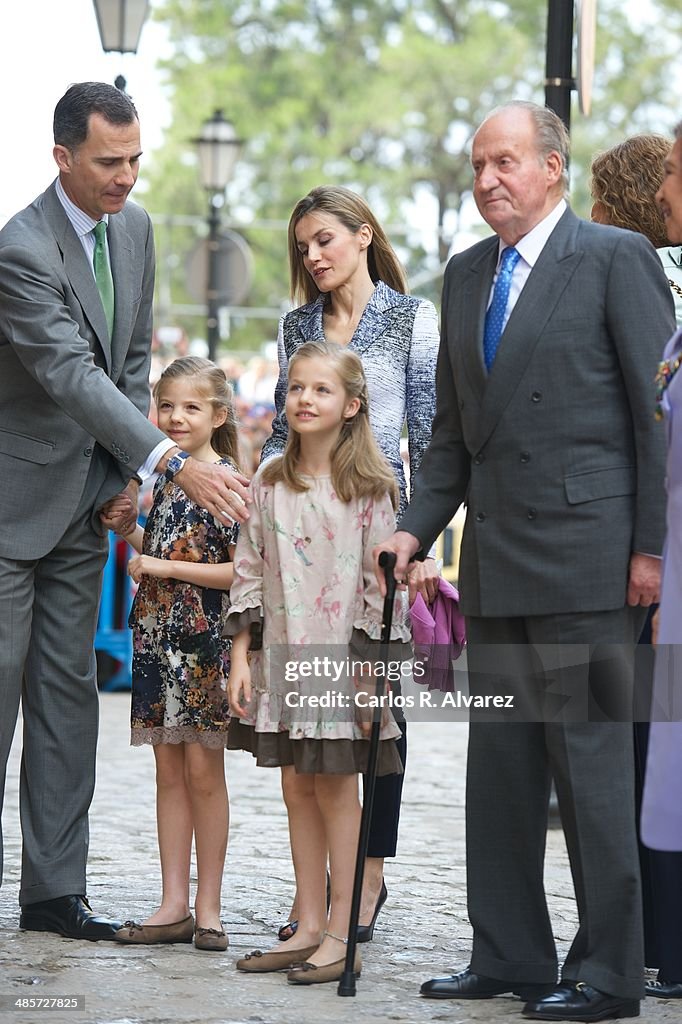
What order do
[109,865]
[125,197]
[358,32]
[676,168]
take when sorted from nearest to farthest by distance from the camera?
[676,168] < [125,197] < [109,865] < [358,32]

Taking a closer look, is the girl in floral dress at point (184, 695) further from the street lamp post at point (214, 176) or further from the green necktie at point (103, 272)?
the street lamp post at point (214, 176)

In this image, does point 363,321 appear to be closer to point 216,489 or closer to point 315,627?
point 216,489

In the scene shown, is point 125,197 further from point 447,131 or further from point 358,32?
point 358,32

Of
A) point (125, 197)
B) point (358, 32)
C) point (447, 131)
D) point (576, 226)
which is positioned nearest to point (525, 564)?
point (576, 226)

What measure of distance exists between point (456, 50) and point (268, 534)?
3666cm

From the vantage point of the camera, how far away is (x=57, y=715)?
5.13m

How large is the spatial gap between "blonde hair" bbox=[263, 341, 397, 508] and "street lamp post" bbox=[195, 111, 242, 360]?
1231 centimetres

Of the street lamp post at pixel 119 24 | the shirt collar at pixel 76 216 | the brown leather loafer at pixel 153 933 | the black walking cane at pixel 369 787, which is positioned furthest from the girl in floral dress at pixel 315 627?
the street lamp post at pixel 119 24

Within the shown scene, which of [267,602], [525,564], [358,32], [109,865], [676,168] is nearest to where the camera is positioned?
[676,168]

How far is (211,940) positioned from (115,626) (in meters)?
7.43

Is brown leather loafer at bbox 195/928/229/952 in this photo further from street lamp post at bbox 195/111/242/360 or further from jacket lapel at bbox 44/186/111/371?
street lamp post at bbox 195/111/242/360

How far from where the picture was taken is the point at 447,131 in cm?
3959

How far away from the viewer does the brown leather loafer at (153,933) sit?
4809 millimetres

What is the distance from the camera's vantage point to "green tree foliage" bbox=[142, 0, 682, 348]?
1559 inches
